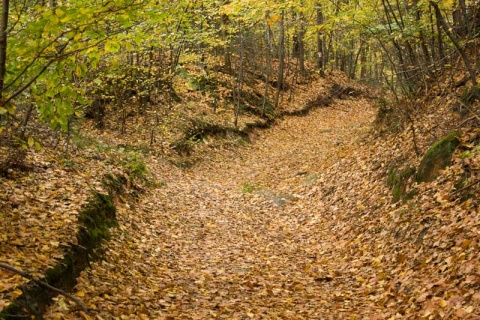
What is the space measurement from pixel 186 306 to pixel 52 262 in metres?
1.89

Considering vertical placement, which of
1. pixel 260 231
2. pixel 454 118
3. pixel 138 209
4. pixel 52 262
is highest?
pixel 454 118

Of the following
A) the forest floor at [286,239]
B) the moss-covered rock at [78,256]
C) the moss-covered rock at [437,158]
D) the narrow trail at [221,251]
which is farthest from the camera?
the moss-covered rock at [437,158]

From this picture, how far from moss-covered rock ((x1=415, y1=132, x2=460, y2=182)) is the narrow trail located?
2.27m

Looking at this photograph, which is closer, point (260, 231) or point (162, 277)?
point (162, 277)

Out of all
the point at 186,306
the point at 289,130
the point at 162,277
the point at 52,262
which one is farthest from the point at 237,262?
the point at 289,130

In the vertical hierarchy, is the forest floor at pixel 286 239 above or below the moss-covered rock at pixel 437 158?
below

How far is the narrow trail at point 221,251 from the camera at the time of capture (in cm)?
593

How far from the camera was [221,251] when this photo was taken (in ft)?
28.0

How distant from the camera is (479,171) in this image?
22.3 feet

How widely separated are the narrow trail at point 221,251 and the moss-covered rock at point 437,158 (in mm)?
2272

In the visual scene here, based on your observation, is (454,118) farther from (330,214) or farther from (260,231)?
(260,231)

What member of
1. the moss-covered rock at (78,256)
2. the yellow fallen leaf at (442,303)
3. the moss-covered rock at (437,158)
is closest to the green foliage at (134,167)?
the moss-covered rock at (78,256)

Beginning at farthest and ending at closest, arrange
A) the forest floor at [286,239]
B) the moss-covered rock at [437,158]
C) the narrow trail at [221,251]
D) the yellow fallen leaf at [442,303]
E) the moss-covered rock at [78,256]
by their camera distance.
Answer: the moss-covered rock at [437,158]
the narrow trail at [221,251]
the forest floor at [286,239]
the yellow fallen leaf at [442,303]
the moss-covered rock at [78,256]

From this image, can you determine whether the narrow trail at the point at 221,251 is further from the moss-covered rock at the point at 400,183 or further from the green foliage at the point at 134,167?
the moss-covered rock at the point at 400,183
